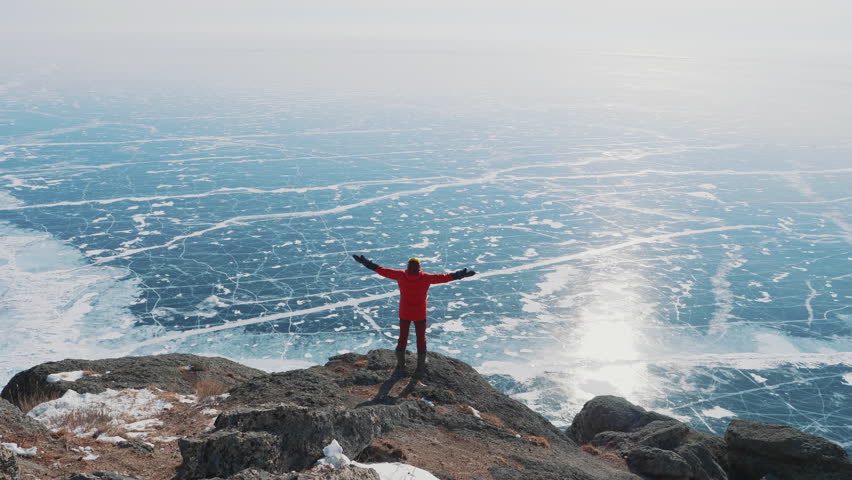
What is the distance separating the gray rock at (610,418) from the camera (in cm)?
1164

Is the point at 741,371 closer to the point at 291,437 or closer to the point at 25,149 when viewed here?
the point at 291,437

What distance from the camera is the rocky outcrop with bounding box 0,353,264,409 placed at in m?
9.91

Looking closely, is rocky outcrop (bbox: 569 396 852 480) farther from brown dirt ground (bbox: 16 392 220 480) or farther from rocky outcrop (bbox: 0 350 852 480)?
brown dirt ground (bbox: 16 392 220 480)

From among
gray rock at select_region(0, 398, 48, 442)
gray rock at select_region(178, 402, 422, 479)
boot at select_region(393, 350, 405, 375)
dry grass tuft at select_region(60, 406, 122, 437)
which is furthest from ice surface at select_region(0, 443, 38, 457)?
boot at select_region(393, 350, 405, 375)

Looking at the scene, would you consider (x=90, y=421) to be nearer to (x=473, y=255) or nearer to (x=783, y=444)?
(x=783, y=444)

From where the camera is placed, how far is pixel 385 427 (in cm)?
806

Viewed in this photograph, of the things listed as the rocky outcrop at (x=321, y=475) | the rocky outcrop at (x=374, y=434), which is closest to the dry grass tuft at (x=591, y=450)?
the rocky outcrop at (x=374, y=434)

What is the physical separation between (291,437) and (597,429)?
6841 millimetres

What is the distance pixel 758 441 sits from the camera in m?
10.5

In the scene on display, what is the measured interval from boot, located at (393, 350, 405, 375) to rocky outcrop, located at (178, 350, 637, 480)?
0.53 ft

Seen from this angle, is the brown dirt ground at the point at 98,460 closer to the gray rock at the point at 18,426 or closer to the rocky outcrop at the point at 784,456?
the gray rock at the point at 18,426

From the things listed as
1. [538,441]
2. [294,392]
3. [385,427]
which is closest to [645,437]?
[538,441]

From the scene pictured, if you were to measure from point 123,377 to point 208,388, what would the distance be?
128 centimetres

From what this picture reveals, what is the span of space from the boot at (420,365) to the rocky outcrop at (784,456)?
15.5 ft
